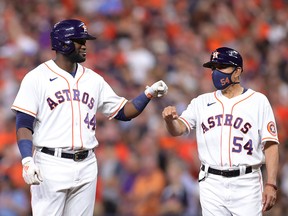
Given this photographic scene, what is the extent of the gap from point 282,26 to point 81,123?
23.3ft

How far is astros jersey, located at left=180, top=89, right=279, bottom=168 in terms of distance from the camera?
6195 mm

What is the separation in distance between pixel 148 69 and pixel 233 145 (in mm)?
5629

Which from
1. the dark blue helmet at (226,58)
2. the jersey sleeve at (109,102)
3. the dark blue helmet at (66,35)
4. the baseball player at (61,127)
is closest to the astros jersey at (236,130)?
the dark blue helmet at (226,58)

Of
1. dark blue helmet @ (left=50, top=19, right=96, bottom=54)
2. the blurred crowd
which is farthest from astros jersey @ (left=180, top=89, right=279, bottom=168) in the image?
the blurred crowd

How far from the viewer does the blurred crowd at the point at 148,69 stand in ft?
31.1

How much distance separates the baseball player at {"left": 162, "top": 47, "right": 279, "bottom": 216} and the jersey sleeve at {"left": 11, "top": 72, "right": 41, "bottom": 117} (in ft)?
3.10

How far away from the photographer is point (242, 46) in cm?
1222

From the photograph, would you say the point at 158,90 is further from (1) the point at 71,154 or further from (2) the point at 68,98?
(1) the point at 71,154

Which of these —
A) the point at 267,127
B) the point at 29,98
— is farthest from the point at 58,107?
the point at 267,127

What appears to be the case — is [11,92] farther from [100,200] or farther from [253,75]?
[253,75]

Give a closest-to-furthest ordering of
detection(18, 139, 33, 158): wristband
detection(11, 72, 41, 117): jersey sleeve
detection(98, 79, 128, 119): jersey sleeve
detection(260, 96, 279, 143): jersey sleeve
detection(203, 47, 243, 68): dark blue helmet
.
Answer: detection(18, 139, 33, 158): wristband → detection(11, 72, 41, 117): jersey sleeve → detection(260, 96, 279, 143): jersey sleeve → detection(203, 47, 243, 68): dark blue helmet → detection(98, 79, 128, 119): jersey sleeve

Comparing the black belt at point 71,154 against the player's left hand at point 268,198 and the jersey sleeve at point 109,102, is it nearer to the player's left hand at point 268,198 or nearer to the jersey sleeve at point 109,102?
the jersey sleeve at point 109,102

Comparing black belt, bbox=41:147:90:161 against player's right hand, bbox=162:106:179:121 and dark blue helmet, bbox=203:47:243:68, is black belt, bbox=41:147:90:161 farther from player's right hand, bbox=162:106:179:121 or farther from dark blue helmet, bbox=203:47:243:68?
dark blue helmet, bbox=203:47:243:68

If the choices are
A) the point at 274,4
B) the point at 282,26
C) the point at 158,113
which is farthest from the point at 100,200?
the point at 274,4
